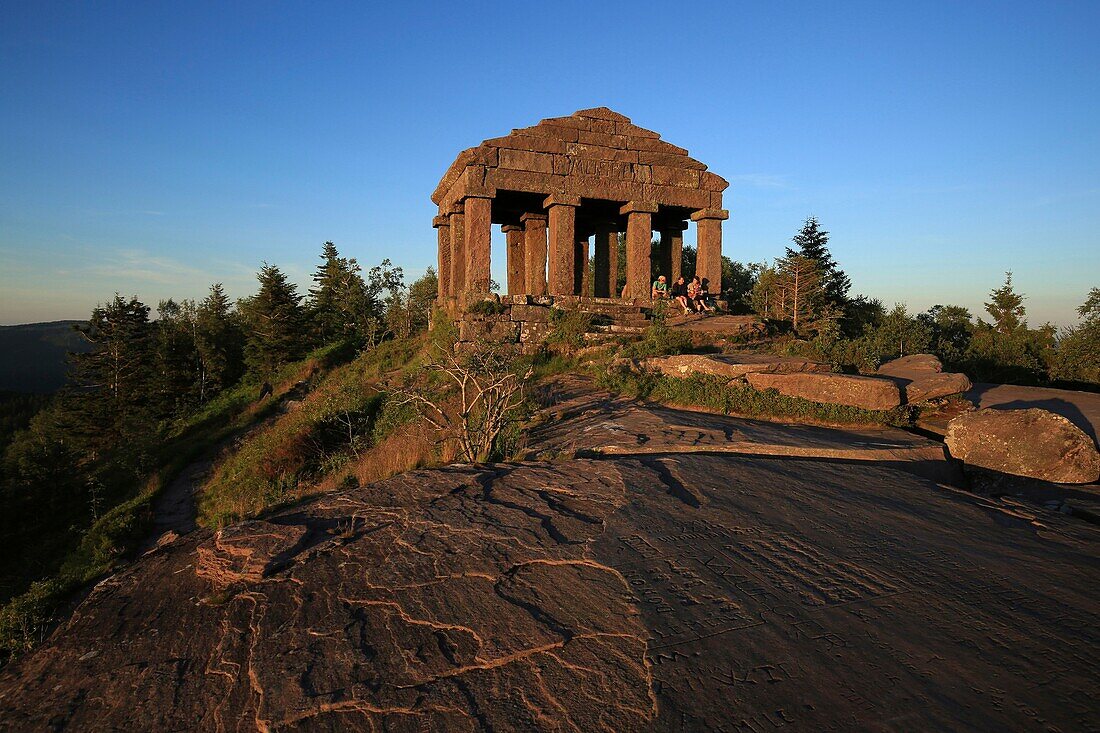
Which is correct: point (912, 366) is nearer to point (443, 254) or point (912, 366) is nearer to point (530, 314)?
point (530, 314)

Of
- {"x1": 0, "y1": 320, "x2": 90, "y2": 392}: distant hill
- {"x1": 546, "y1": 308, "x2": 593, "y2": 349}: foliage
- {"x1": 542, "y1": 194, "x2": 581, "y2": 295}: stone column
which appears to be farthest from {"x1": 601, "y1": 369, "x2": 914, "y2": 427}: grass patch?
{"x1": 0, "y1": 320, "x2": 90, "y2": 392}: distant hill

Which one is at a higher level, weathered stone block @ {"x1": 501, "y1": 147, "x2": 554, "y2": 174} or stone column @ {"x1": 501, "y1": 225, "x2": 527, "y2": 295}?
weathered stone block @ {"x1": 501, "y1": 147, "x2": 554, "y2": 174}

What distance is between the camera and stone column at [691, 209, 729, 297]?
14.8 m

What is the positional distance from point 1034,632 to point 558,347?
32.7 feet

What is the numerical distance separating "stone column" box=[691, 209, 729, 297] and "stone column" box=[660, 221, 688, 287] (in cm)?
180

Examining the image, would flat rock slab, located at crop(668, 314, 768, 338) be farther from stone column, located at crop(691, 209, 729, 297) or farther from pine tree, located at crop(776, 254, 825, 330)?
pine tree, located at crop(776, 254, 825, 330)

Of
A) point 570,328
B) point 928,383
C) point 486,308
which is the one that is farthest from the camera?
point 486,308

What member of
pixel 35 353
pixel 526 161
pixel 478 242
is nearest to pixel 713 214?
pixel 526 161

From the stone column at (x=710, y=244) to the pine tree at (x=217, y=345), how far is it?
1924cm

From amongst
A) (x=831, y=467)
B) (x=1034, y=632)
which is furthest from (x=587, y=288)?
(x=1034, y=632)

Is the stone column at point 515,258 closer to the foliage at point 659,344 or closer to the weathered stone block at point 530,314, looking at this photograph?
the weathered stone block at point 530,314

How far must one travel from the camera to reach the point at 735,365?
8773 millimetres

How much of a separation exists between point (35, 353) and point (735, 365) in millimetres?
117945

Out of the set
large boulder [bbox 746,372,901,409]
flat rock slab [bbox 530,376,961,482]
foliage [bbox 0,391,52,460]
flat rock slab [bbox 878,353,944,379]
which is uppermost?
flat rock slab [bbox 878,353,944,379]
